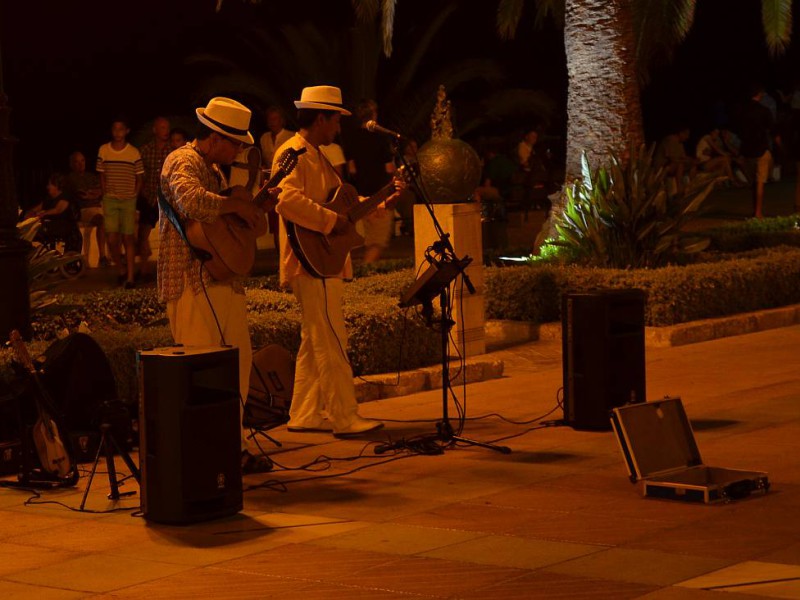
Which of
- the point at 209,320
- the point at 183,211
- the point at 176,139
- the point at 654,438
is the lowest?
the point at 654,438

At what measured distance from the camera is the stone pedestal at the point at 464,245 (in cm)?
1251

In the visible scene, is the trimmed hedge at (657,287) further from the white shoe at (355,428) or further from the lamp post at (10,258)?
the lamp post at (10,258)

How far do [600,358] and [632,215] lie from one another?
5.35 metres

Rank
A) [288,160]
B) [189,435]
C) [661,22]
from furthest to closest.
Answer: [661,22] < [288,160] < [189,435]

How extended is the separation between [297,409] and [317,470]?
1.28 m

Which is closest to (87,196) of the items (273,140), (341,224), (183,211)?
(273,140)

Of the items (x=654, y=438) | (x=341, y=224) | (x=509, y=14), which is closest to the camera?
(x=654, y=438)

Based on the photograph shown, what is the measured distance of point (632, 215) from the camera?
14.7 m

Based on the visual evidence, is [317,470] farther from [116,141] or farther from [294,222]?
[116,141]

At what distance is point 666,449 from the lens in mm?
8008

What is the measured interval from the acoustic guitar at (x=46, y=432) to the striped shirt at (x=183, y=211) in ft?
2.77

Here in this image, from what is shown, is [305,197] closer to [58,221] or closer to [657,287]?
[657,287]

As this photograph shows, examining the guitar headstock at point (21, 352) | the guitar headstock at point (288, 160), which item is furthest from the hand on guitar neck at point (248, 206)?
the guitar headstock at point (21, 352)

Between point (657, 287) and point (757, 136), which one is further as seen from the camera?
point (757, 136)
